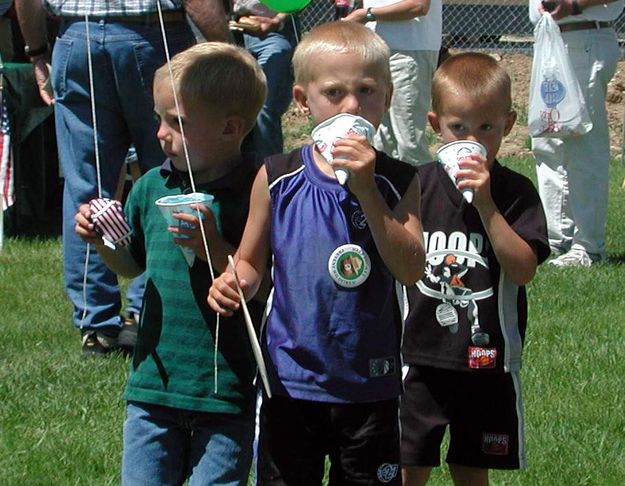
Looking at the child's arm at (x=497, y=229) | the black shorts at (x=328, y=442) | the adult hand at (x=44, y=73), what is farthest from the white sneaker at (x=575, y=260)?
the black shorts at (x=328, y=442)

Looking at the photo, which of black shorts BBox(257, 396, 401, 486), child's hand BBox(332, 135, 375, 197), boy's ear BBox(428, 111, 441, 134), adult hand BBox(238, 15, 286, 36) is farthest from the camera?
adult hand BBox(238, 15, 286, 36)

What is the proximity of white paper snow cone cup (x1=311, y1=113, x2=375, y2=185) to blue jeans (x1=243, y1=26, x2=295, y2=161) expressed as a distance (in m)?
4.20

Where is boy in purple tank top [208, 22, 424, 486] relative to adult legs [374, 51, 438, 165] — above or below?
above

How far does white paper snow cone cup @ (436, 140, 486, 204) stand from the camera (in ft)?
10.6

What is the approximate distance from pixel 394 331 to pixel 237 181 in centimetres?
54

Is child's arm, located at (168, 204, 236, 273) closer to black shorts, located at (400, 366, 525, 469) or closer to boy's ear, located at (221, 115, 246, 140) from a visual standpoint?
boy's ear, located at (221, 115, 246, 140)

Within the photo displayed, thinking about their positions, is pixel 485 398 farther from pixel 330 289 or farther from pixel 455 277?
pixel 330 289

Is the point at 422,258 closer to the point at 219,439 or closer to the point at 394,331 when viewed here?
the point at 394,331

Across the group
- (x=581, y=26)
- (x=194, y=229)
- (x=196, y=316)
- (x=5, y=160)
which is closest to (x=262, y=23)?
(x=581, y=26)

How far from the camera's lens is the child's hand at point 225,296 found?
9.59 ft

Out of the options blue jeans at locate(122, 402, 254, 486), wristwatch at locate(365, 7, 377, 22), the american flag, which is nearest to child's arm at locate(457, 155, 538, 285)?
blue jeans at locate(122, 402, 254, 486)

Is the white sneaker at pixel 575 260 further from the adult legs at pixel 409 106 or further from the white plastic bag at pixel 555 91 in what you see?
the adult legs at pixel 409 106

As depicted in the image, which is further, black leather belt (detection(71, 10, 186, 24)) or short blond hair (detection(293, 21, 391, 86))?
black leather belt (detection(71, 10, 186, 24))

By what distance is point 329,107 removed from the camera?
304 cm
